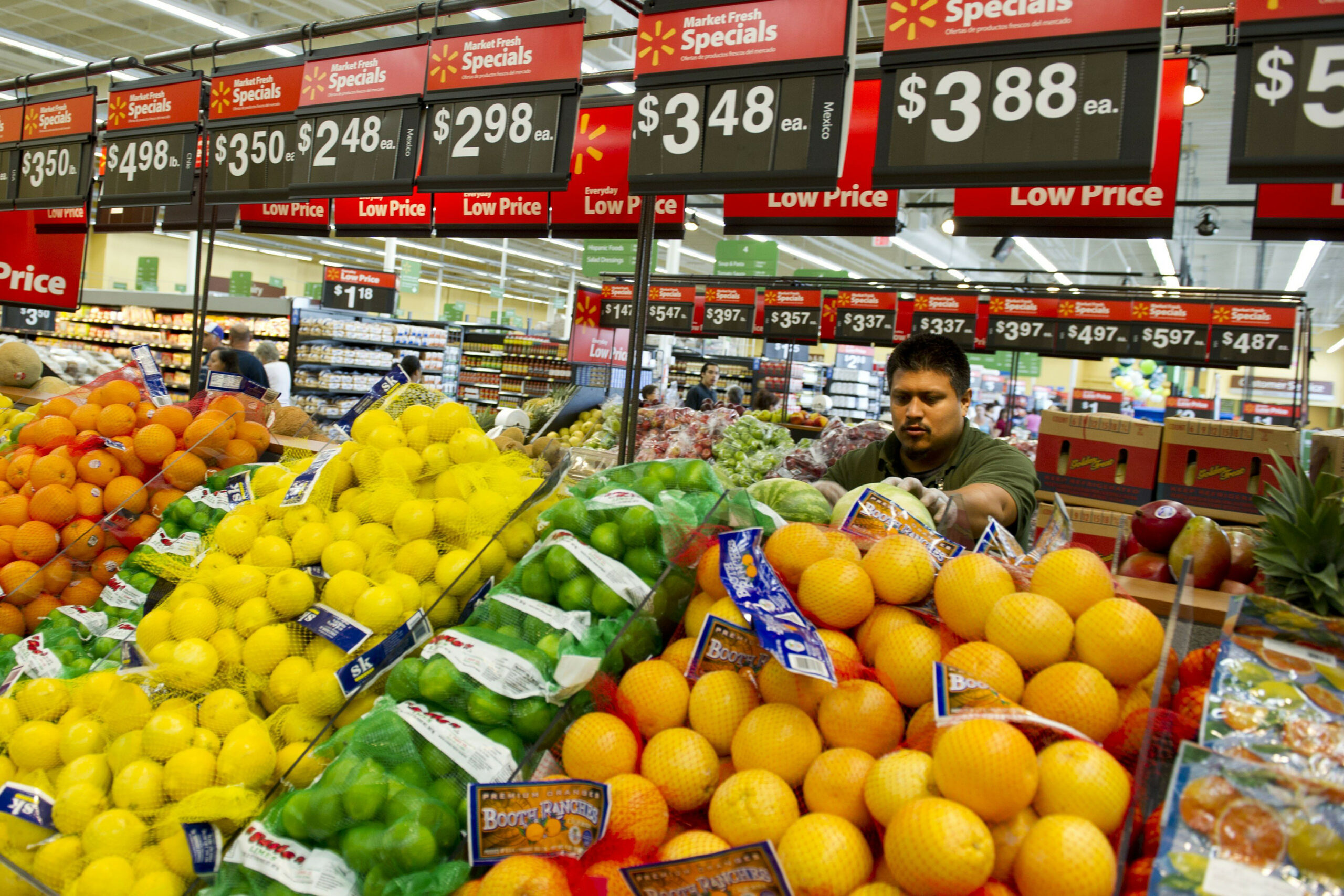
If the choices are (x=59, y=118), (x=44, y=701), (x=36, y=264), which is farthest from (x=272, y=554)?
(x=36, y=264)

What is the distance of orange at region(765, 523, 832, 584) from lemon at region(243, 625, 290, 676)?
3.01 ft

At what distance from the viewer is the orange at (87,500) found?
7.82 feet

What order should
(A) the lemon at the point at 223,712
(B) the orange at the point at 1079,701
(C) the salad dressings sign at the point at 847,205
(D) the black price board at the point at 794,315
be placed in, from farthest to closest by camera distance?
(D) the black price board at the point at 794,315 → (C) the salad dressings sign at the point at 847,205 → (A) the lemon at the point at 223,712 → (B) the orange at the point at 1079,701

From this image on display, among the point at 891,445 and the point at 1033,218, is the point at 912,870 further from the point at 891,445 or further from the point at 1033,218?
the point at 1033,218

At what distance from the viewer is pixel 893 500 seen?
5.41ft

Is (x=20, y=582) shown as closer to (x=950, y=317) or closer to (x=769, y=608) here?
(x=769, y=608)

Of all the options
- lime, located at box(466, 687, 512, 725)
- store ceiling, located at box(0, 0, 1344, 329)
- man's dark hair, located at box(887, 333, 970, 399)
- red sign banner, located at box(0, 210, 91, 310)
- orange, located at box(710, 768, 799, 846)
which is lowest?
orange, located at box(710, 768, 799, 846)

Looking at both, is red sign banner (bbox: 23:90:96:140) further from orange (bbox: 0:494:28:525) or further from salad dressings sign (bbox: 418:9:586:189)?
orange (bbox: 0:494:28:525)

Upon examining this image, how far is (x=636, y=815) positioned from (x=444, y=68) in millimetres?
3127

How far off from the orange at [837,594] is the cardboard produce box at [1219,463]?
4466 millimetres

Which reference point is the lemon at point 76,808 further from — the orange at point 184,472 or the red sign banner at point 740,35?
the red sign banner at point 740,35

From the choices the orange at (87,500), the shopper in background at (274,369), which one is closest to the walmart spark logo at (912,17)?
→ the orange at (87,500)

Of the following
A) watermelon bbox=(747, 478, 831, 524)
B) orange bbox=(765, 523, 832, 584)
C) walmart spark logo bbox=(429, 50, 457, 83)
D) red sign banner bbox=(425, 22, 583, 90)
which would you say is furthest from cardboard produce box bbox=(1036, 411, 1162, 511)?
orange bbox=(765, 523, 832, 584)

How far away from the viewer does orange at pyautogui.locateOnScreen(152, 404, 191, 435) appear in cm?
259
